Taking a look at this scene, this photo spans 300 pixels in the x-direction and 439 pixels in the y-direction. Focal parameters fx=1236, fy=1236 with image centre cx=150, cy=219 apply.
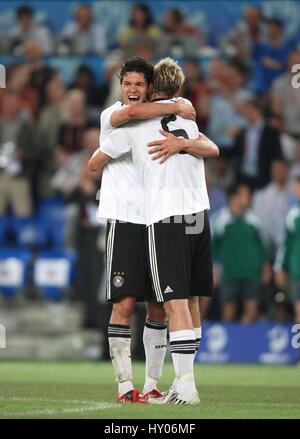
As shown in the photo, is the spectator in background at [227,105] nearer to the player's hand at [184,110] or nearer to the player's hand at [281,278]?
the player's hand at [281,278]

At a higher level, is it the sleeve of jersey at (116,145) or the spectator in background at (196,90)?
the spectator in background at (196,90)

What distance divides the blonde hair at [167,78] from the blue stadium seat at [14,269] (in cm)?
931

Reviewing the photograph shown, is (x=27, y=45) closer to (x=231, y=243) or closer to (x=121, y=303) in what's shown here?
(x=231, y=243)

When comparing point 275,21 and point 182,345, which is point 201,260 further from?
point 275,21

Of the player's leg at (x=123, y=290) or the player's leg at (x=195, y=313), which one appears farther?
the player's leg at (x=195, y=313)

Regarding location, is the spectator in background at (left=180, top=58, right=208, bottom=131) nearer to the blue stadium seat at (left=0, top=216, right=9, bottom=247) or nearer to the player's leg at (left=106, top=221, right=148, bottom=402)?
the blue stadium seat at (left=0, top=216, right=9, bottom=247)

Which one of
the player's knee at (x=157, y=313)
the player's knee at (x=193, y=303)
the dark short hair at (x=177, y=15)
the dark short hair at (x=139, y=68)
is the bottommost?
the player's knee at (x=157, y=313)

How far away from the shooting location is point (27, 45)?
21.0 meters

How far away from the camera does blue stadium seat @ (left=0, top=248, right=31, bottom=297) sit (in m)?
18.0

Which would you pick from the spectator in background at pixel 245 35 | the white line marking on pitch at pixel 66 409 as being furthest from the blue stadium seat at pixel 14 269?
the white line marking on pitch at pixel 66 409

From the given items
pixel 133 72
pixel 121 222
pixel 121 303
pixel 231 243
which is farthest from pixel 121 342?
pixel 231 243

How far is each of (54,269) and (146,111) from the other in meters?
9.31

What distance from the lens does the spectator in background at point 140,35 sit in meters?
20.2

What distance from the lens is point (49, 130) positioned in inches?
784
